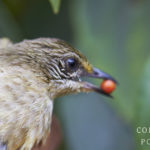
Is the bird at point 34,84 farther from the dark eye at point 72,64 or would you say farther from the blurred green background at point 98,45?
the blurred green background at point 98,45

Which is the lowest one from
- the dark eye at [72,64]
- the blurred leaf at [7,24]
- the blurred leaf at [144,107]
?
the blurred leaf at [144,107]

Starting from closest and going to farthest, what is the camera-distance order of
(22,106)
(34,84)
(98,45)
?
(22,106)
(34,84)
(98,45)

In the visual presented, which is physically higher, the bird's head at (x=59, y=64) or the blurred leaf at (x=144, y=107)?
the bird's head at (x=59, y=64)

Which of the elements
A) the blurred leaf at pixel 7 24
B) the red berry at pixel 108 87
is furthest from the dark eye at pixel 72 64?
the blurred leaf at pixel 7 24

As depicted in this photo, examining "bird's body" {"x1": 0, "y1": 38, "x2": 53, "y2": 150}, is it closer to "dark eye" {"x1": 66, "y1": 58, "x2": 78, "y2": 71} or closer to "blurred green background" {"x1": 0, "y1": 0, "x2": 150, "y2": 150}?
"dark eye" {"x1": 66, "y1": 58, "x2": 78, "y2": 71}

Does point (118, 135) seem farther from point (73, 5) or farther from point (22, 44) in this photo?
point (22, 44)

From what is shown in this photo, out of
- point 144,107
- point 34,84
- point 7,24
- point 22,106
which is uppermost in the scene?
point 7,24

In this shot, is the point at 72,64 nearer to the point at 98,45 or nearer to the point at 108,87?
the point at 108,87

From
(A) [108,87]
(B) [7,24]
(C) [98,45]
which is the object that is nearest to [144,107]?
(A) [108,87]

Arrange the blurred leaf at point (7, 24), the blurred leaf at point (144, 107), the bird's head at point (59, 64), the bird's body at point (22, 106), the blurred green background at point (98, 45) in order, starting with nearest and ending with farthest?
the bird's body at point (22, 106), the blurred leaf at point (144, 107), the bird's head at point (59, 64), the blurred green background at point (98, 45), the blurred leaf at point (7, 24)
